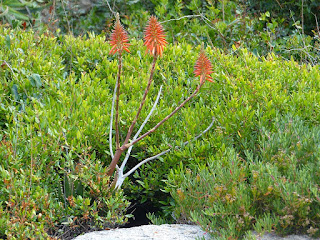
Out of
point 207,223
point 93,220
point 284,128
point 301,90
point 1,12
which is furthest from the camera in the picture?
point 1,12

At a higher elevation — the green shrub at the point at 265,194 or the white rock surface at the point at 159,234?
the green shrub at the point at 265,194

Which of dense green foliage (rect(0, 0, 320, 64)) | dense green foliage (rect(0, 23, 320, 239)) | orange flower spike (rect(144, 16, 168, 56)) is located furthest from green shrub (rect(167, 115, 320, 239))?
dense green foliage (rect(0, 0, 320, 64))

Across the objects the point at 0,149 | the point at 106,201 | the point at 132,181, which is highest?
the point at 0,149

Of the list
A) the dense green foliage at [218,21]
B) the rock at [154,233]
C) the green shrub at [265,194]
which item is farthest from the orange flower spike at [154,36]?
the dense green foliage at [218,21]

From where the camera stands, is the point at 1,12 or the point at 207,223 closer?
the point at 207,223

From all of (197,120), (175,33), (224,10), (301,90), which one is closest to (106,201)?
(197,120)

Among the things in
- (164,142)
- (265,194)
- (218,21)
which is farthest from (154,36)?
(218,21)

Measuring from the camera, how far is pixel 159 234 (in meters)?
2.62

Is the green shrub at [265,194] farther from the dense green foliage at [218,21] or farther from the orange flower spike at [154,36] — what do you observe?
the dense green foliage at [218,21]

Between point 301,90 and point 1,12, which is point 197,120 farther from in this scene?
point 1,12

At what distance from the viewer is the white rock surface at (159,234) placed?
8.46 feet

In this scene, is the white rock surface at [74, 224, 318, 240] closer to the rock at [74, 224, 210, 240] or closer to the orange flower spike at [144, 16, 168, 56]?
the rock at [74, 224, 210, 240]

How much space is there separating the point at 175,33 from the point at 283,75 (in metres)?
2.58

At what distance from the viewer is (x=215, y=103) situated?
3.75 metres
